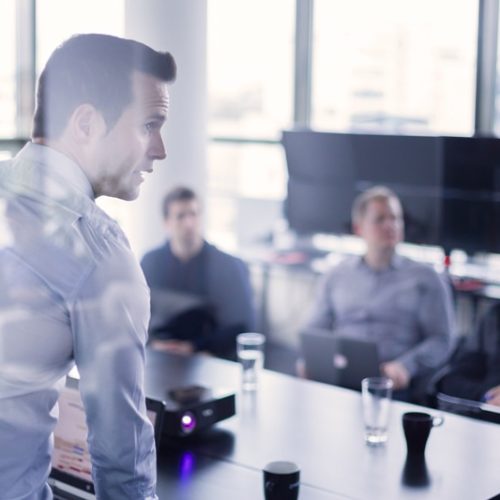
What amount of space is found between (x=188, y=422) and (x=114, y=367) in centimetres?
70

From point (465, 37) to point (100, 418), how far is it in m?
3.70

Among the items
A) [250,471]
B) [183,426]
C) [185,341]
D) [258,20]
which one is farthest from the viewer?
[258,20]

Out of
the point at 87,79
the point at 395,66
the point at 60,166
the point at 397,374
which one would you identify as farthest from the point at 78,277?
the point at 395,66

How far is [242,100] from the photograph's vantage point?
5430 millimetres

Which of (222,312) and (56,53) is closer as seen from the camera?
(56,53)

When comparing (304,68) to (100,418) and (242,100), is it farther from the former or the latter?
(100,418)

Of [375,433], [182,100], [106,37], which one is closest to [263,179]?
[182,100]

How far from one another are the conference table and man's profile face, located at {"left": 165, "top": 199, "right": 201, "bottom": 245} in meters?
1.41

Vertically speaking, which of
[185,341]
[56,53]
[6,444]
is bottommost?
[185,341]

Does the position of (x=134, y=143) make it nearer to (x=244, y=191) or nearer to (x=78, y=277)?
(x=78, y=277)

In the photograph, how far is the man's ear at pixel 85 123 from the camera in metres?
1.31

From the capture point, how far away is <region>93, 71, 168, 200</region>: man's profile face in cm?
133

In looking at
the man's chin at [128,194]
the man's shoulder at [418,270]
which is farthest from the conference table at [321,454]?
the man's shoulder at [418,270]

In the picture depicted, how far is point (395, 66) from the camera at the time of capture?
485 centimetres
